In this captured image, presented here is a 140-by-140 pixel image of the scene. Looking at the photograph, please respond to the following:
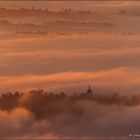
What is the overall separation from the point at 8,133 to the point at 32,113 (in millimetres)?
44362

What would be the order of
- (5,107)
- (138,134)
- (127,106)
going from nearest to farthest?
1. (138,134)
2. (5,107)
3. (127,106)

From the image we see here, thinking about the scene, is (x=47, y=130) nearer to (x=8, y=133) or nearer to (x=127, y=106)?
(x=8, y=133)

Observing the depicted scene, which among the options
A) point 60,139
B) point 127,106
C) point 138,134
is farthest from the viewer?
point 127,106

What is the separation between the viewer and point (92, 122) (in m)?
182

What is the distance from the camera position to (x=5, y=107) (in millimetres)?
176250

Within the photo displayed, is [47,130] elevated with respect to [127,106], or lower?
lower

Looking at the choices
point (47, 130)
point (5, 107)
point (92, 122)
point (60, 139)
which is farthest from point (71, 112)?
point (60, 139)

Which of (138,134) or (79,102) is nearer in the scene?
(138,134)

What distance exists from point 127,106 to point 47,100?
1015 inches

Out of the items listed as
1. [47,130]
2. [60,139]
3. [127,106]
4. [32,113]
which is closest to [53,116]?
[32,113]

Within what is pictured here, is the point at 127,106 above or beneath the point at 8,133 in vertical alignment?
above

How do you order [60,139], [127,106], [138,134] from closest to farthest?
1. [60,139]
2. [138,134]
3. [127,106]

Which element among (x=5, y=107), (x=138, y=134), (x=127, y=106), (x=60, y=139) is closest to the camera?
(x=60, y=139)

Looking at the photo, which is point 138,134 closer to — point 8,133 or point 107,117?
point 8,133
